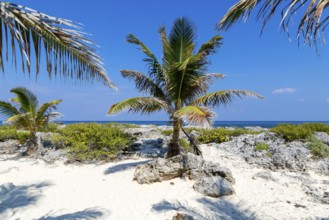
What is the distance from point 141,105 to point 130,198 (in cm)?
291

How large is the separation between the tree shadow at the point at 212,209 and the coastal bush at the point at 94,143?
4.94 m

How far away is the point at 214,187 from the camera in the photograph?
6867mm

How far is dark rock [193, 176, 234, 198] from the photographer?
6781 mm

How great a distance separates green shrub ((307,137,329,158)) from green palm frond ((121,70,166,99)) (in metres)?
6.50

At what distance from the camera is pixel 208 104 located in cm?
891

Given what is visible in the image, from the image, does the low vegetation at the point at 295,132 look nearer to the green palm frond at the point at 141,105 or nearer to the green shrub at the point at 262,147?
the green shrub at the point at 262,147

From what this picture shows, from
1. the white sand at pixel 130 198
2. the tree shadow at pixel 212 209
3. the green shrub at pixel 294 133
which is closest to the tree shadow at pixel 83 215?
the white sand at pixel 130 198

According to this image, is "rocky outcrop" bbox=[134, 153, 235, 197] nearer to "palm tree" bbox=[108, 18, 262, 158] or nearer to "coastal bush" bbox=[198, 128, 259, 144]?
"palm tree" bbox=[108, 18, 262, 158]

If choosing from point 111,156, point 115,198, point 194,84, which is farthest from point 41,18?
point 111,156

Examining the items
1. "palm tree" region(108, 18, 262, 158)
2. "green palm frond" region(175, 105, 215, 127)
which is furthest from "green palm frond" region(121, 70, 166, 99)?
"green palm frond" region(175, 105, 215, 127)

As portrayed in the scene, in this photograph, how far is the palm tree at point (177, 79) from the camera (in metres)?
8.40

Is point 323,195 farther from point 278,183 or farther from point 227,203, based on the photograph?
point 227,203

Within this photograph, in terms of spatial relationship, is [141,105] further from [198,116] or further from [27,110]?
[27,110]

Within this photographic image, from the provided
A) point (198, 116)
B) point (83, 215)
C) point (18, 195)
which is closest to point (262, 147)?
point (198, 116)
